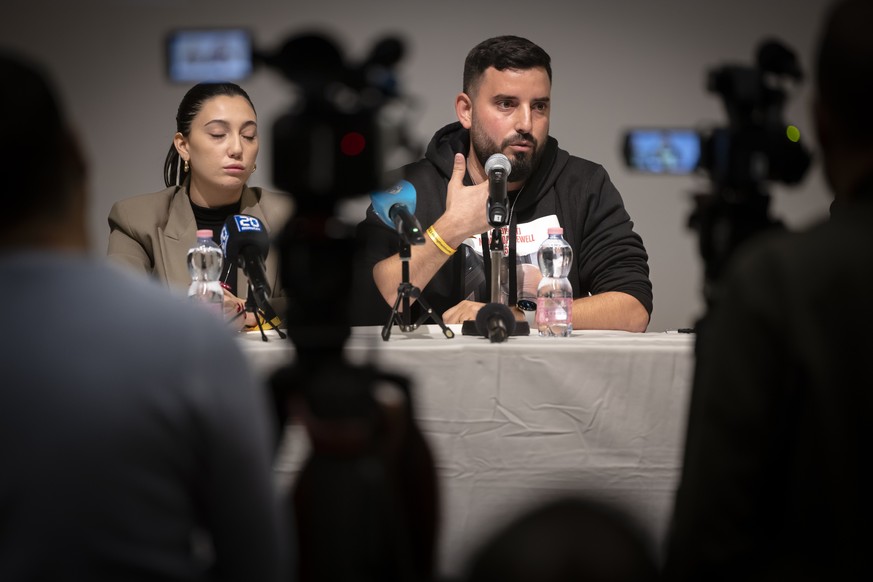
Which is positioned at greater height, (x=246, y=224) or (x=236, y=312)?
(x=246, y=224)

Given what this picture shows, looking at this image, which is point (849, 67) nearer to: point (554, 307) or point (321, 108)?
point (321, 108)

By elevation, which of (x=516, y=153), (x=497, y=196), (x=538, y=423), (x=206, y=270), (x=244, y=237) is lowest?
(x=538, y=423)

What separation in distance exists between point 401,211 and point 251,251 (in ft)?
1.19

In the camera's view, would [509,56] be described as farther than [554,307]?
Yes

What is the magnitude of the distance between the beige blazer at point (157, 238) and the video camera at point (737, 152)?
177cm

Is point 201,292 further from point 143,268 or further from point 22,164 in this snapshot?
point 22,164

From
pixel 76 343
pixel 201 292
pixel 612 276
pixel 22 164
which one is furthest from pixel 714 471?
pixel 612 276

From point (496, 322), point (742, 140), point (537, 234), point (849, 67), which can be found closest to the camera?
point (849, 67)

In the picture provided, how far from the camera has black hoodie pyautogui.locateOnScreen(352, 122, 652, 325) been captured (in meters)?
2.84

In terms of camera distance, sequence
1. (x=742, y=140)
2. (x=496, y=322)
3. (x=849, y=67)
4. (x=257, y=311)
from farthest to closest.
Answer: (x=257, y=311)
(x=496, y=322)
(x=742, y=140)
(x=849, y=67)

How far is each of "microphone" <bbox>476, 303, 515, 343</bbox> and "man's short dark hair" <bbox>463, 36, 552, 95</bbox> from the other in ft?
3.76

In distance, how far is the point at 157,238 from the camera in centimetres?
296

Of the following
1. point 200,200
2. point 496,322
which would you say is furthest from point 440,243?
point 200,200

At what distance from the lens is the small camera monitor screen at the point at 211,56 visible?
1093 millimetres
